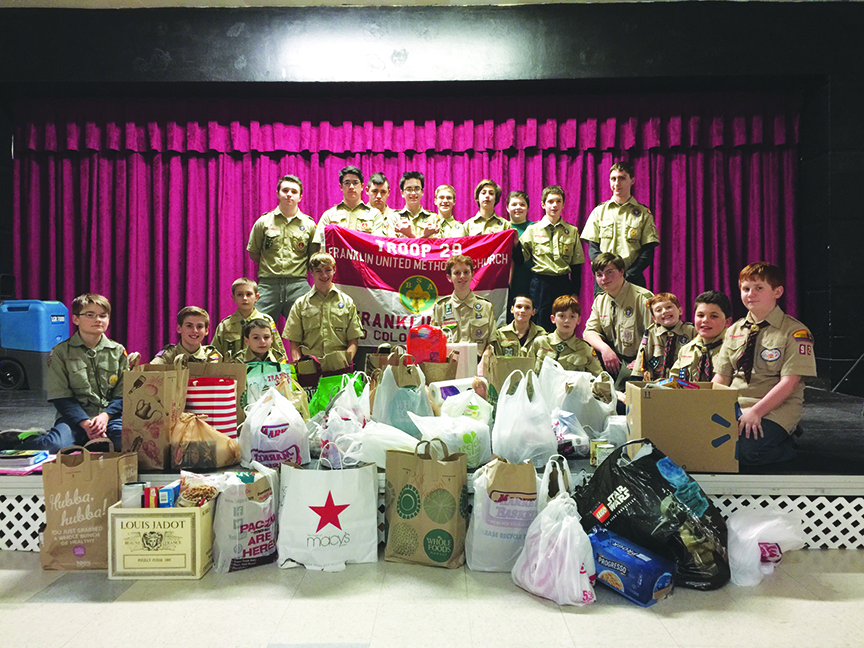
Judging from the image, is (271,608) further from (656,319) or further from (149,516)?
(656,319)

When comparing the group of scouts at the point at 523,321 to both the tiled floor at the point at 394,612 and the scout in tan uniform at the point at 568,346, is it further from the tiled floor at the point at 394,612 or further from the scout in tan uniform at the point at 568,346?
the tiled floor at the point at 394,612

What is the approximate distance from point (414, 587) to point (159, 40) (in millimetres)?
5080

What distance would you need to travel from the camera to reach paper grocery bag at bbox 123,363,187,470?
233 centimetres

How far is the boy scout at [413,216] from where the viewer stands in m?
4.59

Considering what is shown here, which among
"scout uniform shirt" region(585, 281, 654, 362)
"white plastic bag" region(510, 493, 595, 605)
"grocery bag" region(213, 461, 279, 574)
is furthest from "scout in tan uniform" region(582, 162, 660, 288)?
"grocery bag" region(213, 461, 279, 574)

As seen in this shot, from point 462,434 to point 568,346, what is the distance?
4.08 feet

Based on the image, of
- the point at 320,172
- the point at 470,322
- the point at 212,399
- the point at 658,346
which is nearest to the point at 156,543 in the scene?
the point at 212,399

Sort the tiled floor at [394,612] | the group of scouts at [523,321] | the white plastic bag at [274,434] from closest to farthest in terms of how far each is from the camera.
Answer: the tiled floor at [394,612] → the white plastic bag at [274,434] → the group of scouts at [523,321]

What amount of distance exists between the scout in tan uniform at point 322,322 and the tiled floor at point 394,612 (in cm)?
181

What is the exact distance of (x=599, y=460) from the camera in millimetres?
2365

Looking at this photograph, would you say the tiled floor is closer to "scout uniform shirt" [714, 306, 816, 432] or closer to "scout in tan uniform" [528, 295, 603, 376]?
"scout uniform shirt" [714, 306, 816, 432]

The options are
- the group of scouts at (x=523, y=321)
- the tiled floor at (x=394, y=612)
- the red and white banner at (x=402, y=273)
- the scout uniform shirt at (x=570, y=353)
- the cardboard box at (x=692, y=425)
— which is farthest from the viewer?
the red and white banner at (x=402, y=273)

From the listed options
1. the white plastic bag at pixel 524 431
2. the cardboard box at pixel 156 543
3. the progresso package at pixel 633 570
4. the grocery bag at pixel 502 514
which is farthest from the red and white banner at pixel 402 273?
the progresso package at pixel 633 570

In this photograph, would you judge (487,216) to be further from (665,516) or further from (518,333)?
(665,516)
